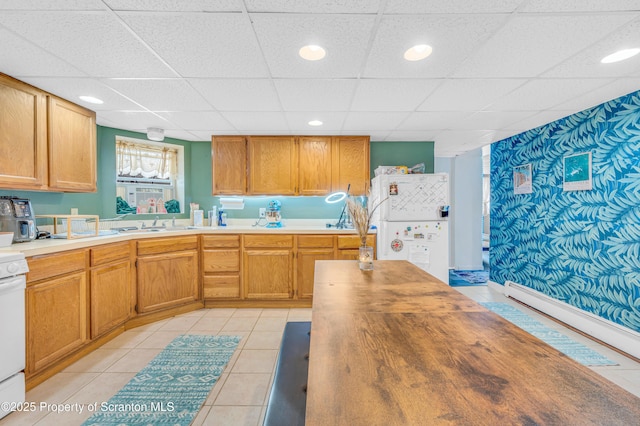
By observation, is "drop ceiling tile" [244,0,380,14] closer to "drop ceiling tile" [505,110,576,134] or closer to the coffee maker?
the coffee maker

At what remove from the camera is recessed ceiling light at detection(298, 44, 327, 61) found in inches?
67.7

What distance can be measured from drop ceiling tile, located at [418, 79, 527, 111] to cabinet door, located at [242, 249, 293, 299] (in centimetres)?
227

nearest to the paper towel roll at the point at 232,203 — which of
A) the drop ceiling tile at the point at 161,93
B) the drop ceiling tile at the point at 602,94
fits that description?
the drop ceiling tile at the point at 161,93

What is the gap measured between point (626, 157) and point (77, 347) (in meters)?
4.95

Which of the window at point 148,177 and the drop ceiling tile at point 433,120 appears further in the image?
the window at point 148,177

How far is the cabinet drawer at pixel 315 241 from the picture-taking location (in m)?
3.44

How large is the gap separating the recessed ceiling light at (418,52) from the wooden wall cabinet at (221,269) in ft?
8.61

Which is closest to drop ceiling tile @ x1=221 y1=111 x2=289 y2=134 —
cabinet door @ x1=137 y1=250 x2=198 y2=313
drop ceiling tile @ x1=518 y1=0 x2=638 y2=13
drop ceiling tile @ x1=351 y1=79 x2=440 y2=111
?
drop ceiling tile @ x1=351 y1=79 x2=440 y2=111

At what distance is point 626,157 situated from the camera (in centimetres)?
247

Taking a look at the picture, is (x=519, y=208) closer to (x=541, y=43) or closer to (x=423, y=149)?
(x=423, y=149)

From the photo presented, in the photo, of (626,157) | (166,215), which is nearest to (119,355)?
(166,215)

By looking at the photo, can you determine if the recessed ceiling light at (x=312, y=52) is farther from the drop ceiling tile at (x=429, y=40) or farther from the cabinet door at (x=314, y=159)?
the cabinet door at (x=314, y=159)

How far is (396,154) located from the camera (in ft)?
13.5

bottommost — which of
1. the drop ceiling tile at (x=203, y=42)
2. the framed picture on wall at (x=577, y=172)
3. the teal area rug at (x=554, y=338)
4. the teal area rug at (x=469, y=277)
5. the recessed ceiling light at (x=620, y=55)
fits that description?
the teal area rug at (x=554, y=338)
